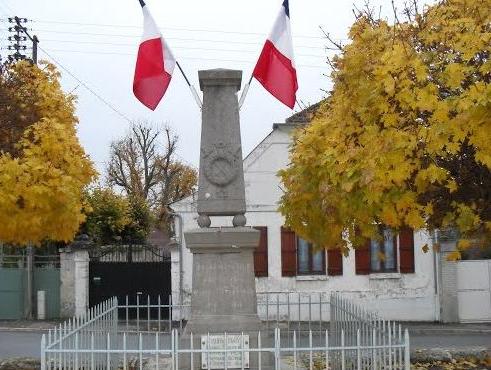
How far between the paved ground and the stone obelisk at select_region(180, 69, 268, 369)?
7353mm

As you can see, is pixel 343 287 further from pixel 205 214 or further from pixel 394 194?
pixel 394 194

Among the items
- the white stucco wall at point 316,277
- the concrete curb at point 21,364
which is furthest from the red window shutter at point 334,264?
the concrete curb at point 21,364

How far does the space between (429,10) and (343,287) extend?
13352 millimetres

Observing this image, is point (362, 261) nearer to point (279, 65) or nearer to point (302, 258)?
point (302, 258)

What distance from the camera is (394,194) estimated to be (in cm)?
870

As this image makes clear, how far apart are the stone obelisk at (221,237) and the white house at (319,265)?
37.8 ft

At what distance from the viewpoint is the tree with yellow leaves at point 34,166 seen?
36.3 ft

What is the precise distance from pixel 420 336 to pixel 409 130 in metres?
12.5

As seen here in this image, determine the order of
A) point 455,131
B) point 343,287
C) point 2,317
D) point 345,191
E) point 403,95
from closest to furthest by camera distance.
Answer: point 455,131 < point 403,95 < point 345,191 < point 343,287 < point 2,317

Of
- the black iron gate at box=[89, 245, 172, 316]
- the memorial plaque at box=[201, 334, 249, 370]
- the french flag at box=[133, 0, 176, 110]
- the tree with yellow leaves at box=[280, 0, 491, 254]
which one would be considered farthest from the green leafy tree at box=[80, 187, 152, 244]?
the tree with yellow leaves at box=[280, 0, 491, 254]

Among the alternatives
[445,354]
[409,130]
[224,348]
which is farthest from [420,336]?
[409,130]

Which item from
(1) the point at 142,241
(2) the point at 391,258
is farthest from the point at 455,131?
(1) the point at 142,241

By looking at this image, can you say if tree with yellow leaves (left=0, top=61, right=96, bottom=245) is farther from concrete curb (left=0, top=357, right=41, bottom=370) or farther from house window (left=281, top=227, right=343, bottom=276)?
house window (left=281, top=227, right=343, bottom=276)

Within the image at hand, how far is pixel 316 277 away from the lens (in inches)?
880
